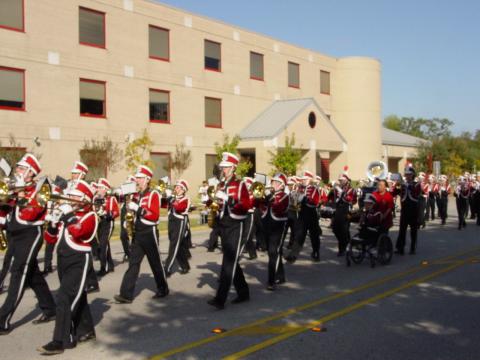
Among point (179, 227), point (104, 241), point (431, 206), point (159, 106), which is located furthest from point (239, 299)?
point (159, 106)

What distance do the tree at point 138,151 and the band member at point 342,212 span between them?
530 inches

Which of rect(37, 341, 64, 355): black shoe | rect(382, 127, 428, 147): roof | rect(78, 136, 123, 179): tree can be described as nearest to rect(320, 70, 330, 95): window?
rect(382, 127, 428, 147): roof

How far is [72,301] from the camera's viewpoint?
19.6 ft

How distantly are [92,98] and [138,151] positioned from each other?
353cm

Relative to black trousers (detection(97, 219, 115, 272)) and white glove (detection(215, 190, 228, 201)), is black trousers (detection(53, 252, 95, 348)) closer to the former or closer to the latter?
white glove (detection(215, 190, 228, 201))

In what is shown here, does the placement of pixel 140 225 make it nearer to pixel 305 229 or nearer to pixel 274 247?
pixel 274 247

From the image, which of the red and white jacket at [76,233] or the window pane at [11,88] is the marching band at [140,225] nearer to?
the red and white jacket at [76,233]

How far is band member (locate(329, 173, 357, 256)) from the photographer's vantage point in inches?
507

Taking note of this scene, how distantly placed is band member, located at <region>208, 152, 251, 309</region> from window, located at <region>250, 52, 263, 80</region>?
27451 mm

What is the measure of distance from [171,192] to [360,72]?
112 feet

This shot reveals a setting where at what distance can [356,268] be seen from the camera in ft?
36.6

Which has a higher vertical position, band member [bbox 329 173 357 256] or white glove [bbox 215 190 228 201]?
white glove [bbox 215 190 228 201]

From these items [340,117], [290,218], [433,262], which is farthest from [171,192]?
[340,117]

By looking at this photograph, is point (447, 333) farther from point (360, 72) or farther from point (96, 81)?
point (360, 72)
